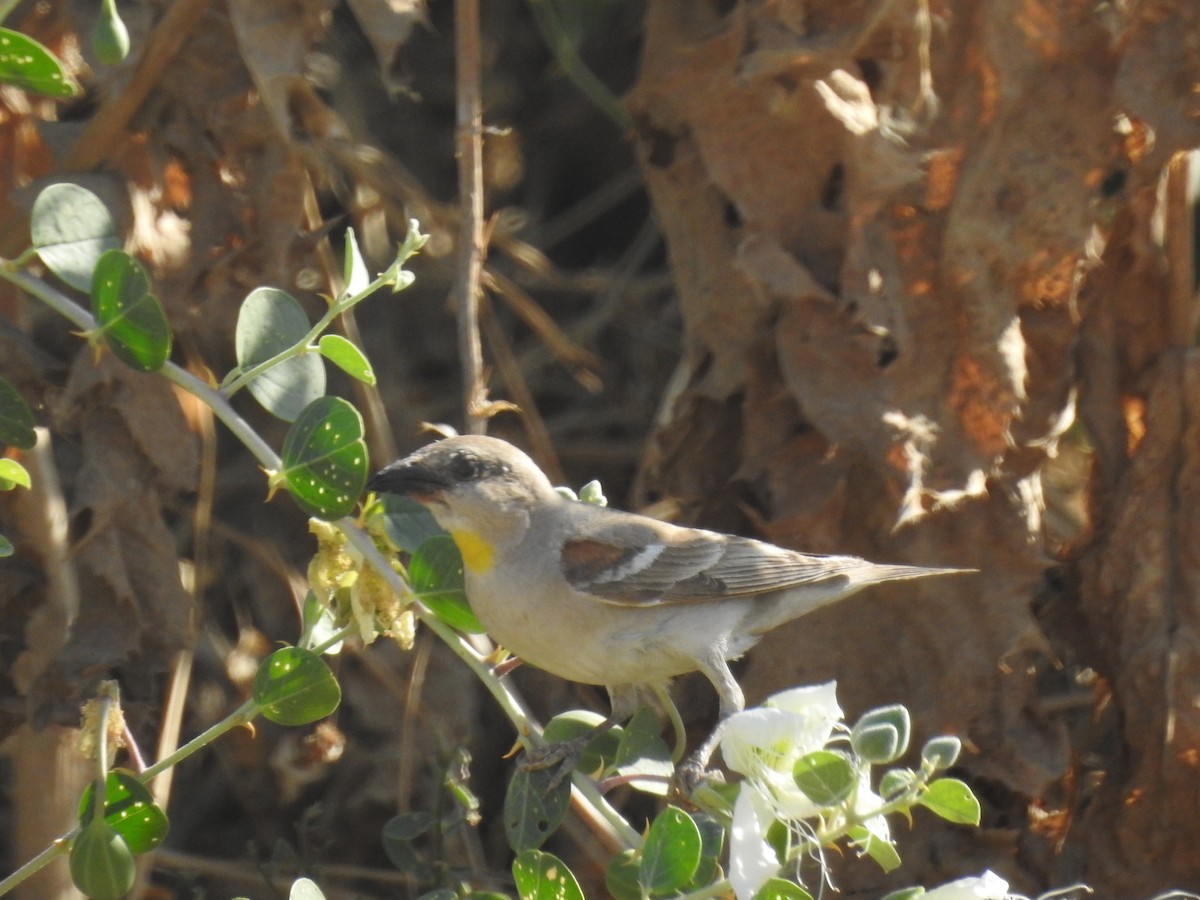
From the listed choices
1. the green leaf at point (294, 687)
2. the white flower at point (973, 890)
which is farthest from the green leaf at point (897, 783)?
the green leaf at point (294, 687)

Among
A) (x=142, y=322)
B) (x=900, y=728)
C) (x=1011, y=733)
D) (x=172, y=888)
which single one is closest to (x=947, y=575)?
(x=1011, y=733)

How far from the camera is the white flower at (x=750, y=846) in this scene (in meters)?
2.01

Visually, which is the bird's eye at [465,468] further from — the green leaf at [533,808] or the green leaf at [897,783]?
the green leaf at [897,783]

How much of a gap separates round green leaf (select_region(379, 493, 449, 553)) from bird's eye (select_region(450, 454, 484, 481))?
198 mm

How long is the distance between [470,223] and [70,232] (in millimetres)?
1005

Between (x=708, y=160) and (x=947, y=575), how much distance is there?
1.23 metres

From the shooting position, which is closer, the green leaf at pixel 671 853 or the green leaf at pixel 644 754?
the green leaf at pixel 671 853

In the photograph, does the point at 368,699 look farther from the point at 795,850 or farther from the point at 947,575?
the point at 795,850

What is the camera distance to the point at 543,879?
7.31 feet

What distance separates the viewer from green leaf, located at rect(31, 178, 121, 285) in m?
2.44

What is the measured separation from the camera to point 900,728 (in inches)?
81.5

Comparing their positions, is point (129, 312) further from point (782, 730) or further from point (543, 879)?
point (782, 730)

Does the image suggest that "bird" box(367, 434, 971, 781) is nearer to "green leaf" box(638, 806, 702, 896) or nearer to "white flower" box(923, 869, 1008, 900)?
"green leaf" box(638, 806, 702, 896)

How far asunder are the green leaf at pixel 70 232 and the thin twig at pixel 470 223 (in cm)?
86
